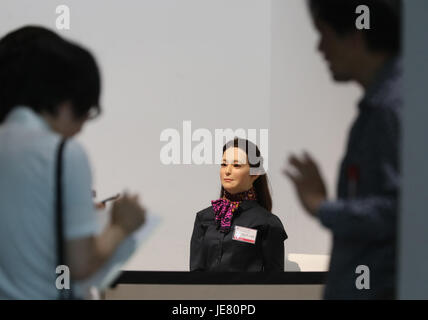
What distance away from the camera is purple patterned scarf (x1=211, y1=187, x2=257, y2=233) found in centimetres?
251

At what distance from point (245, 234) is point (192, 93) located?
3.29 feet

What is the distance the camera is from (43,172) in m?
1.33

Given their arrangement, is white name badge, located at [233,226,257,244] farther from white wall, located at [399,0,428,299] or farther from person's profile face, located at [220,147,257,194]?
white wall, located at [399,0,428,299]

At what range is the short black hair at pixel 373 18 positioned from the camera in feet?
4.93

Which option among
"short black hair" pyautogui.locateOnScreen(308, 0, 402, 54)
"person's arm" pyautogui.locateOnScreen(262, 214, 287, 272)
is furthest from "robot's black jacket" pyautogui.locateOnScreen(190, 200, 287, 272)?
"short black hair" pyautogui.locateOnScreen(308, 0, 402, 54)

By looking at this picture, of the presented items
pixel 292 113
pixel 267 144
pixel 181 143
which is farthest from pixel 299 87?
pixel 181 143

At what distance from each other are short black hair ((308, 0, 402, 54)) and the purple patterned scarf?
114 centimetres

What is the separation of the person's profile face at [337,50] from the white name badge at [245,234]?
130cm

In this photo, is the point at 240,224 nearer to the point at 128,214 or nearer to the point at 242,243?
the point at 242,243

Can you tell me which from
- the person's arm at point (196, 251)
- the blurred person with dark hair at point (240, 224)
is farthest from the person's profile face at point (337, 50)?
the person's arm at point (196, 251)

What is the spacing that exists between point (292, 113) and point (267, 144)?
0.17m

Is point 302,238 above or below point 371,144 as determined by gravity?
below
